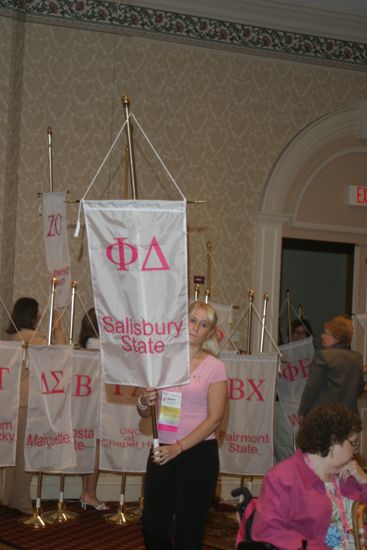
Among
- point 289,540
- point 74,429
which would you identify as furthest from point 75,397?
point 289,540

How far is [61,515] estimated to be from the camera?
22.0ft

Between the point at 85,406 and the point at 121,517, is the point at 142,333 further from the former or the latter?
the point at 121,517

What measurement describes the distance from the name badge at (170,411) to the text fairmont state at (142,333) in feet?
1.15

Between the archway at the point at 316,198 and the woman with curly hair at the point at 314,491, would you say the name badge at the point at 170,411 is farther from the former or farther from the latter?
the archway at the point at 316,198

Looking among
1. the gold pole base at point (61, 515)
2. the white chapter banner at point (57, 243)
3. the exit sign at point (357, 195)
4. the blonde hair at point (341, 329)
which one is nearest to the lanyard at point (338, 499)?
the blonde hair at point (341, 329)

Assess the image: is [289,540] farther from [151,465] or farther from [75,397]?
[75,397]

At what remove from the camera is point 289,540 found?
3355mm

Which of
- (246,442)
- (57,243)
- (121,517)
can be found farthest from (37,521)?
(57,243)

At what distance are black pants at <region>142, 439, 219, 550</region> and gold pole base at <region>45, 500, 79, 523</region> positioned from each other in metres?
2.50

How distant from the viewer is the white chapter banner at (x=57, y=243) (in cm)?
694

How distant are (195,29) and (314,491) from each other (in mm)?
5560

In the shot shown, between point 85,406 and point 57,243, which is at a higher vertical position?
point 57,243

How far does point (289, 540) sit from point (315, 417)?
0.44m

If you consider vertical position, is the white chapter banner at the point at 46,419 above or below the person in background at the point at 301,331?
below
